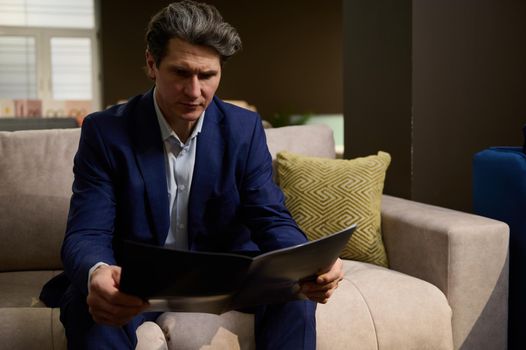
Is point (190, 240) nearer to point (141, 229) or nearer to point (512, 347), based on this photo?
point (141, 229)

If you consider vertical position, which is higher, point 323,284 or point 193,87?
point 193,87

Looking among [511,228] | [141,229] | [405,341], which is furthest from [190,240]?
[511,228]

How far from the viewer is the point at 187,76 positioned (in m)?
1.68

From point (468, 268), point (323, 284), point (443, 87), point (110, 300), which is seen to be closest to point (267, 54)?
point (443, 87)

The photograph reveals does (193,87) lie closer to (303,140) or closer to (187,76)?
(187,76)

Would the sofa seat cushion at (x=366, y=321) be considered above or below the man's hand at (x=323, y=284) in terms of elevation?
below

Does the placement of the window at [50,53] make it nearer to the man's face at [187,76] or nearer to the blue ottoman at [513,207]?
the blue ottoman at [513,207]

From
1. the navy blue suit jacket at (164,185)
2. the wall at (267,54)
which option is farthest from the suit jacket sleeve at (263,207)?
the wall at (267,54)

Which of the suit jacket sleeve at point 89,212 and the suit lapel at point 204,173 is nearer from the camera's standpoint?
the suit jacket sleeve at point 89,212

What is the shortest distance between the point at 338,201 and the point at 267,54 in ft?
24.7

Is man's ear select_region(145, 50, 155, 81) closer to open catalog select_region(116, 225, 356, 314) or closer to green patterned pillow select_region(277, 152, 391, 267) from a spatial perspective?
open catalog select_region(116, 225, 356, 314)

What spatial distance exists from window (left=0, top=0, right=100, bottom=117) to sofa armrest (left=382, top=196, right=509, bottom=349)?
25.9 ft

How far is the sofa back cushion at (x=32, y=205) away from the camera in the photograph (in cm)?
233

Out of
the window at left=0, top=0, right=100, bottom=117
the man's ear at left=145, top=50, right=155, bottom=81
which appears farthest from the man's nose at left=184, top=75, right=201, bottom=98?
the window at left=0, top=0, right=100, bottom=117
